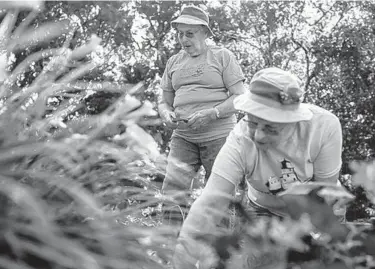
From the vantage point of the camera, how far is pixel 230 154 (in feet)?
8.70

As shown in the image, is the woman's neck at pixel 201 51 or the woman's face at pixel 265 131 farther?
the woman's neck at pixel 201 51

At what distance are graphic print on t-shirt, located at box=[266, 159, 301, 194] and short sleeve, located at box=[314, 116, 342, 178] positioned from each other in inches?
5.6

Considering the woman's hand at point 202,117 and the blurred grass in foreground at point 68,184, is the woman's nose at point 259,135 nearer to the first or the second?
the blurred grass in foreground at point 68,184

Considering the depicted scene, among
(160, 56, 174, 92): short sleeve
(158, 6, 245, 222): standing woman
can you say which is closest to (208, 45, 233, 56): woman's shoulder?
(158, 6, 245, 222): standing woman

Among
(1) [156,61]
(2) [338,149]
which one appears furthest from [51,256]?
(1) [156,61]

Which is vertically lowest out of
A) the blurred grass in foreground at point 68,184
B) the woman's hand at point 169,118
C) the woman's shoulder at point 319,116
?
the woman's hand at point 169,118

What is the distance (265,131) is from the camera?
2.54 meters

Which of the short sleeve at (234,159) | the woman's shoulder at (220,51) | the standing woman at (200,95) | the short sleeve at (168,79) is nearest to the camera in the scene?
the short sleeve at (234,159)

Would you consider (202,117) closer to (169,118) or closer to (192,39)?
(169,118)

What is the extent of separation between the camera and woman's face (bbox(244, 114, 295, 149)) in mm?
2492

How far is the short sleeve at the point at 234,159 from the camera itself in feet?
8.51

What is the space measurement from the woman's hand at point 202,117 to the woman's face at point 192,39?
18.3 inches

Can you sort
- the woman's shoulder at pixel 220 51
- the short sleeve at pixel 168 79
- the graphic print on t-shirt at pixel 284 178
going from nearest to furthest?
the graphic print on t-shirt at pixel 284 178 < the woman's shoulder at pixel 220 51 < the short sleeve at pixel 168 79

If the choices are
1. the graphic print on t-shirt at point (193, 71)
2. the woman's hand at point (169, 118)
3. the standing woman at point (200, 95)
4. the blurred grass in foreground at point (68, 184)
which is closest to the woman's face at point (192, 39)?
the standing woman at point (200, 95)
